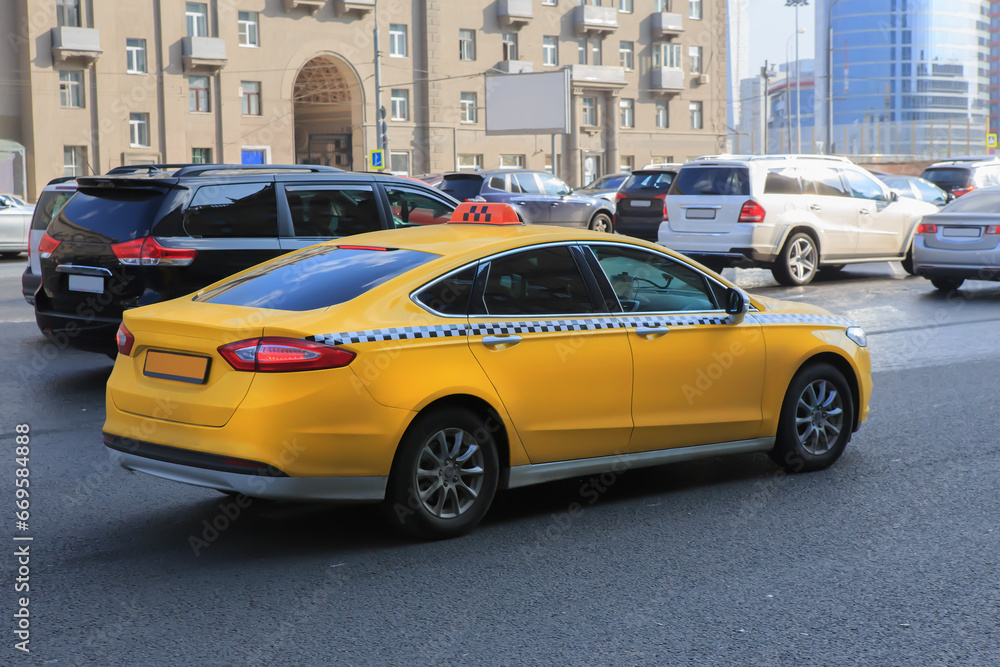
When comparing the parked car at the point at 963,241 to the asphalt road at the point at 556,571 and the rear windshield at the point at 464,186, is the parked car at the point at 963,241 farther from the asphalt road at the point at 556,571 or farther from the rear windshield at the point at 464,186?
the rear windshield at the point at 464,186

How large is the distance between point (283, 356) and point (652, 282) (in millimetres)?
2162

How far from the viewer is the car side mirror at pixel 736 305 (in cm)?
609

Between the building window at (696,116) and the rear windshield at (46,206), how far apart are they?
2464 inches

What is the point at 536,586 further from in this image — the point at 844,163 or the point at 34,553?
the point at 844,163

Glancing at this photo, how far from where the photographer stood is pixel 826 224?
1722 cm

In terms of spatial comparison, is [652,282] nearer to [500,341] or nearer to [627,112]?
[500,341]

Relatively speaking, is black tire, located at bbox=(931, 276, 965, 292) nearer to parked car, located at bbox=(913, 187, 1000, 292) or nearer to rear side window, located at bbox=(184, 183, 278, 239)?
parked car, located at bbox=(913, 187, 1000, 292)

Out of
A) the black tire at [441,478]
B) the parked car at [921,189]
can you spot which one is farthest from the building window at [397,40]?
the black tire at [441,478]

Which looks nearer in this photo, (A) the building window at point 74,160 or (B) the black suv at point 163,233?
(B) the black suv at point 163,233

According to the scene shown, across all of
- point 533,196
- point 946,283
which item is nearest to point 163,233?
point 946,283

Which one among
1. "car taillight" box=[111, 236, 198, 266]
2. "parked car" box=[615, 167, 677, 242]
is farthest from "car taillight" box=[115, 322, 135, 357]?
"parked car" box=[615, 167, 677, 242]

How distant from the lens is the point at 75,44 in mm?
47594

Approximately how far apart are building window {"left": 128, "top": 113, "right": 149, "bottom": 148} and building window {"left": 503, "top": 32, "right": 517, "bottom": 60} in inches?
809

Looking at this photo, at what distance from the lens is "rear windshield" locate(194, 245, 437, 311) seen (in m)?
5.09
